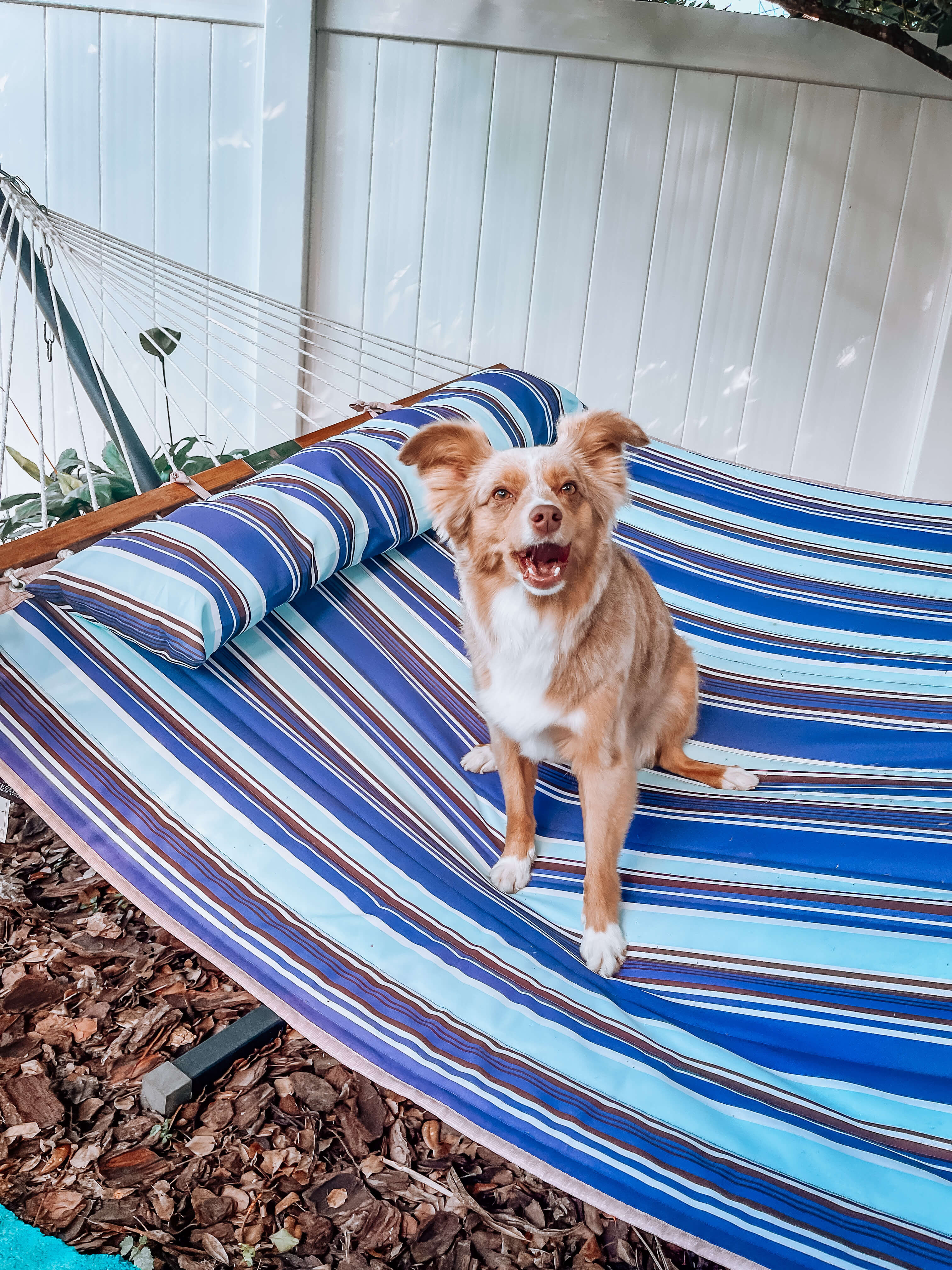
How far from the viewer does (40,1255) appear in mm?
1210

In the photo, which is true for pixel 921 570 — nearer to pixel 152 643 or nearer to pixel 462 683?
pixel 462 683

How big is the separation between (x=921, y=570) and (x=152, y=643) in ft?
6.21

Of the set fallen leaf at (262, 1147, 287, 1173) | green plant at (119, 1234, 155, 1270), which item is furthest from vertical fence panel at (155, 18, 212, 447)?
green plant at (119, 1234, 155, 1270)

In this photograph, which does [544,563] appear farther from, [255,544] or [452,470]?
[255,544]

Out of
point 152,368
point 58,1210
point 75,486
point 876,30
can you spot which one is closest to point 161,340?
point 75,486

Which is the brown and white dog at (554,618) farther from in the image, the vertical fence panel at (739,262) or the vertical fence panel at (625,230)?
the vertical fence panel at (739,262)

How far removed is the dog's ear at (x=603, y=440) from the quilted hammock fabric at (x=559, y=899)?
0.55m

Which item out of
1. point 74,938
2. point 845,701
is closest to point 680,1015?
point 845,701

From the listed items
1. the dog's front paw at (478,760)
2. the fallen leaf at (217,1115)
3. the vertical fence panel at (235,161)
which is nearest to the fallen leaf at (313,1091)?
the fallen leaf at (217,1115)

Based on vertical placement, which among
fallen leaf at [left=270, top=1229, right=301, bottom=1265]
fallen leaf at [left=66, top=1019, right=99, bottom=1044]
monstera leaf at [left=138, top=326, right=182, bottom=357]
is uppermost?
monstera leaf at [left=138, top=326, right=182, bottom=357]

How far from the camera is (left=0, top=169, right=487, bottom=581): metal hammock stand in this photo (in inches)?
77.4

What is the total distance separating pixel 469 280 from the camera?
3615mm

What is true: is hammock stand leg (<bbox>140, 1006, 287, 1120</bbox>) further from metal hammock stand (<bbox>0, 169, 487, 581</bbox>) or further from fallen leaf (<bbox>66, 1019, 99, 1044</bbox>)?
metal hammock stand (<bbox>0, 169, 487, 581</bbox>)

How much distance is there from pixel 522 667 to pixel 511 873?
13.3 inches
